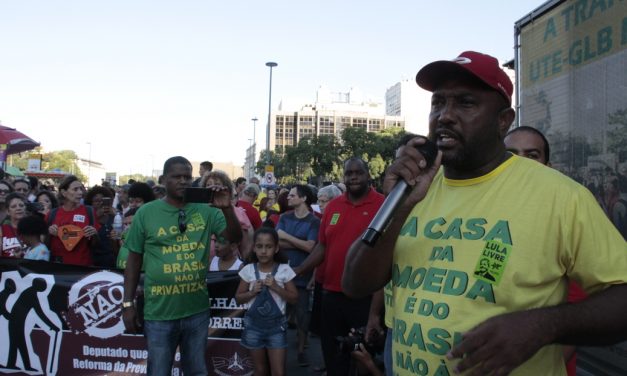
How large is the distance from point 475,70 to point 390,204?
488 millimetres

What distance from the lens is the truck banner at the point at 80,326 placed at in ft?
16.5

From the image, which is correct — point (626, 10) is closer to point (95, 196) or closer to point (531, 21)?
point (531, 21)

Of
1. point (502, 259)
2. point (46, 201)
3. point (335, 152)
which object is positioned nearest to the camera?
A: point (502, 259)

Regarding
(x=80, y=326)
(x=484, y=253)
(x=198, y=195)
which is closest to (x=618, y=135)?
(x=484, y=253)

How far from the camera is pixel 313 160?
46750mm

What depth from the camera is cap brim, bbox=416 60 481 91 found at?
1.69m

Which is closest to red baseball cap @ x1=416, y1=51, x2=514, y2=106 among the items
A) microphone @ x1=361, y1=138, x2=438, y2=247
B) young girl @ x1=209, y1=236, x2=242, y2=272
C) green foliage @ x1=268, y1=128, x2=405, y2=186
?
microphone @ x1=361, y1=138, x2=438, y2=247

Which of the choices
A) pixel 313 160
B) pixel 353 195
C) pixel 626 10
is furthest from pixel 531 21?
pixel 313 160

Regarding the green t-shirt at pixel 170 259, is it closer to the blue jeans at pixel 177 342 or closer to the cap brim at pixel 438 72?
the blue jeans at pixel 177 342

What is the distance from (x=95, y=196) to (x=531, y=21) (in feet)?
19.4

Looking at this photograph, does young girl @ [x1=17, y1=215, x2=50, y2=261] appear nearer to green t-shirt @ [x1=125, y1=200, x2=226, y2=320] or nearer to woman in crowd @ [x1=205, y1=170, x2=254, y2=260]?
woman in crowd @ [x1=205, y1=170, x2=254, y2=260]

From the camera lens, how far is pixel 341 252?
178 inches

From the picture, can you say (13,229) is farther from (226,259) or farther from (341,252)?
(341,252)

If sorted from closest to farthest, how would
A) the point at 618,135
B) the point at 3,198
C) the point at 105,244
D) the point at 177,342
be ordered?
the point at 618,135 < the point at 177,342 < the point at 105,244 < the point at 3,198
